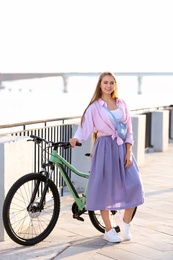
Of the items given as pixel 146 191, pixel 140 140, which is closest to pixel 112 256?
pixel 146 191

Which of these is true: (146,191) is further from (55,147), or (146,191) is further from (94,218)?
(55,147)

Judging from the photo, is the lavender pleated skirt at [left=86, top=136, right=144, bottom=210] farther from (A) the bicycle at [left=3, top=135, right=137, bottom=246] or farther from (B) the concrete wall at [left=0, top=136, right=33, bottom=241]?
(B) the concrete wall at [left=0, top=136, right=33, bottom=241]

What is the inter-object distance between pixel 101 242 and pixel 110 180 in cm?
64

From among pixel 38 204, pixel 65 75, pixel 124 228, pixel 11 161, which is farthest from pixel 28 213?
pixel 65 75

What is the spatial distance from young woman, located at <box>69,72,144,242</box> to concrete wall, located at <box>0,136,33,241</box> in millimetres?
589

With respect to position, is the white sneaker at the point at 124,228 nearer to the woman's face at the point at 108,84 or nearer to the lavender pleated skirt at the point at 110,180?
the lavender pleated skirt at the point at 110,180

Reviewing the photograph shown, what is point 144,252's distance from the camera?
16.4 ft

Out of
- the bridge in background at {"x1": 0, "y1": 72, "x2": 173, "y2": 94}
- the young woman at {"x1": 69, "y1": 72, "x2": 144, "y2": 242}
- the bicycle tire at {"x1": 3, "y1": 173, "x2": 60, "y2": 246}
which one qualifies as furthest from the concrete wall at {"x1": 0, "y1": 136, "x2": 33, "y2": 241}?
the bridge in background at {"x1": 0, "y1": 72, "x2": 173, "y2": 94}

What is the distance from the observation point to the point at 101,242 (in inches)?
209

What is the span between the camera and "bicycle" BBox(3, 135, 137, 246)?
16.1ft

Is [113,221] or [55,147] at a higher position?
[55,147]

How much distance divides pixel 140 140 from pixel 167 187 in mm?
2414

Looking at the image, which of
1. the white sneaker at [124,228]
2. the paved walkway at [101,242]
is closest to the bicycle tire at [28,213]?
the paved walkway at [101,242]

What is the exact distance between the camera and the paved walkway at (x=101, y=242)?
4879mm
